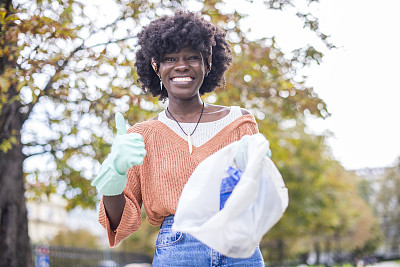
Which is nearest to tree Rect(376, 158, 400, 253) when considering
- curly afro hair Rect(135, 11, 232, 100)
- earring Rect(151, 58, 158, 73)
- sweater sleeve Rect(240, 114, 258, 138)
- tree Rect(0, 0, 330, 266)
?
tree Rect(0, 0, 330, 266)

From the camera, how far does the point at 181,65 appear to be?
224cm

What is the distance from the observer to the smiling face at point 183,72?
2.25m

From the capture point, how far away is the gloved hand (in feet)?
5.98

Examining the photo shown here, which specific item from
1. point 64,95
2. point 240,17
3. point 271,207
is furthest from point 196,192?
point 240,17

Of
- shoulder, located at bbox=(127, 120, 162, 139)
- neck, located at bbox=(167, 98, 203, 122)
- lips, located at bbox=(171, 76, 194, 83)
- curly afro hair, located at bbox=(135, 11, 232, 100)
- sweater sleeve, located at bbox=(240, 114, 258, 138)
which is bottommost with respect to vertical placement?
sweater sleeve, located at bbox=(240, 114, 258, 138)

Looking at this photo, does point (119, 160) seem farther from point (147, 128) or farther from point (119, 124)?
point (147, 128)

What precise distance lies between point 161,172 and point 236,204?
63 cm

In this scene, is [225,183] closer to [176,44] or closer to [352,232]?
[176,44]

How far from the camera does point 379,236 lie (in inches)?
1939

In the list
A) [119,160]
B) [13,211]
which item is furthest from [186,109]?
[13,211]

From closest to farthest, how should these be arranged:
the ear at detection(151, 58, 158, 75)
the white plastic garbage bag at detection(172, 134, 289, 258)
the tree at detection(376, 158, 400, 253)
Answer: the white plastic garbage bag at detection(172, 134, 289, 258) → the ear at detection(151, 58, 158, 75) → the tree at detection(376, 158, 400, 253)

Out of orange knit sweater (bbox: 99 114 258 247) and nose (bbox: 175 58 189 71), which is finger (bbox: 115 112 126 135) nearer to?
orange knit sweater (bbox: 99 114 258 247)

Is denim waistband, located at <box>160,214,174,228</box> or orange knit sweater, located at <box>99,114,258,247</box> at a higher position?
orange knit sweater, located at <box>99,114,258,247</box>

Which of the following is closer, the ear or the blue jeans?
the blue jeans
